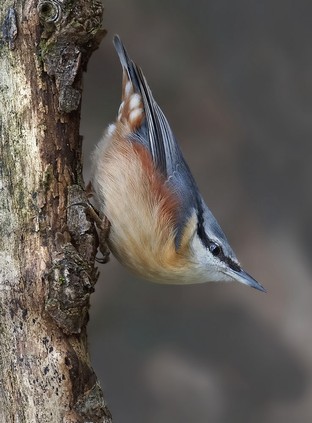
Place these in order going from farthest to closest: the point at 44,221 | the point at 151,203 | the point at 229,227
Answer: the point at 229,227
the point at 151,203
the point at 44,221

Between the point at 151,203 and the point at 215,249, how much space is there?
0.26 metres

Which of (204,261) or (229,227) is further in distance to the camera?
(229,227)

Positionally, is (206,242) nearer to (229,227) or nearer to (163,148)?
(163,148)

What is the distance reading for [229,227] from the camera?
3.24 metres

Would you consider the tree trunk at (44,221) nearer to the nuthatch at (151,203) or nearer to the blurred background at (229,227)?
the nuthatch at (151,203)

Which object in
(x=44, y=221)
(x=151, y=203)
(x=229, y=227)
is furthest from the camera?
(x=229, y=227)

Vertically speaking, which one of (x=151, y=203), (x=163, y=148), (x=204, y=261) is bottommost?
(x=204, y=261)

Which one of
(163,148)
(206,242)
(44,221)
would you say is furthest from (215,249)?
(44,221)

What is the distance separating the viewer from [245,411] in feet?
10.6

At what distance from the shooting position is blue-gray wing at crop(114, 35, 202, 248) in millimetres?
2443

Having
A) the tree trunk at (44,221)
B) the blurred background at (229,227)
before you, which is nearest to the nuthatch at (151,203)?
the tree trunk at (44,221)

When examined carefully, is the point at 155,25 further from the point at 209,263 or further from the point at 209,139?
the point at 209,263

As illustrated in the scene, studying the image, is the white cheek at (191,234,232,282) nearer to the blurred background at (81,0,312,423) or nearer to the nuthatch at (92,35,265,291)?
the nuthatch at (92,35,265,291)

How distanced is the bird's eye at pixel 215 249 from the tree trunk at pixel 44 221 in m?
0.49
